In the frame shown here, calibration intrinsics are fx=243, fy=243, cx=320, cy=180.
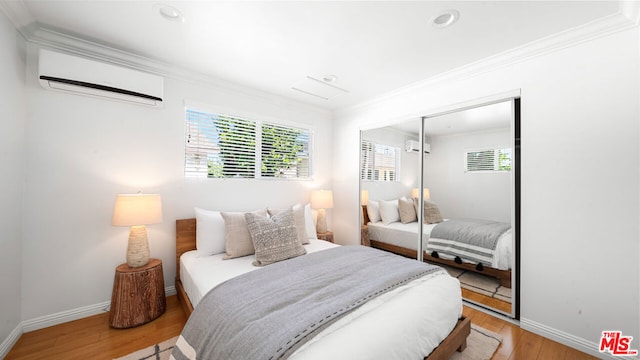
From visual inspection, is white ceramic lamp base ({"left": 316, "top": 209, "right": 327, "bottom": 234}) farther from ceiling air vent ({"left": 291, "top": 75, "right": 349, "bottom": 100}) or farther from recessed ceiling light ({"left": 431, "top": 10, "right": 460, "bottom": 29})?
recessed ceiling light ({"left": 431, "top": 10, "right": 460, "bottom": 29})

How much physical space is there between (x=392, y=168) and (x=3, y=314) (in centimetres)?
378

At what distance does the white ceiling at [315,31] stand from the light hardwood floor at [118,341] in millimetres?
2489

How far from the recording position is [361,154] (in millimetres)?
3668

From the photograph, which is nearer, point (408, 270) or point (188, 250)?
point (408, 270)

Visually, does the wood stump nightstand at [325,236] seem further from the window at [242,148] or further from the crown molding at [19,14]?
the crown molding at [19,14]

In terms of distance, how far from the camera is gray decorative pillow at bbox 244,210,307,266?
2205 millimetres

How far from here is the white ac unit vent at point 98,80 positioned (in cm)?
196

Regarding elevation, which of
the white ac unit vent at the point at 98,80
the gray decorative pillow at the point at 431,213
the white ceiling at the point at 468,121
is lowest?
the gray decorative pillow at the point at 431,213

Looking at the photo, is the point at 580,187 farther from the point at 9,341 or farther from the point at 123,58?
the point at 9,341

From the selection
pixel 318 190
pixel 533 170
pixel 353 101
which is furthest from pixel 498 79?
pixel 318 190

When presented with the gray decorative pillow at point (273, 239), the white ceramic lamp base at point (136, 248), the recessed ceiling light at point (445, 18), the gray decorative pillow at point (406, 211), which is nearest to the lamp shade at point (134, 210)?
the white ceramic lamp base at point (136, 248)

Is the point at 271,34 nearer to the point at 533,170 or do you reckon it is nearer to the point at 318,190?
the point at 318,190

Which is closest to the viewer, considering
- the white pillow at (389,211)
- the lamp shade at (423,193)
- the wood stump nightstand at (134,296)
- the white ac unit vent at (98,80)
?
the white ac unit vent at (98,80)

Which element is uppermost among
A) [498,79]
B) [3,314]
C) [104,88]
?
[498,79]
